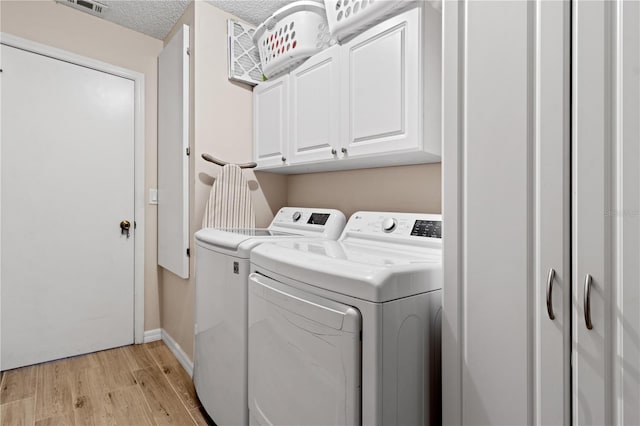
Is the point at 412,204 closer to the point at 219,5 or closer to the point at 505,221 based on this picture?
the point at 505,221

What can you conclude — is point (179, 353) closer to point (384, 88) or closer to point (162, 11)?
point (384, 88)

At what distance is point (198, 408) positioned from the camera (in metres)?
1.87

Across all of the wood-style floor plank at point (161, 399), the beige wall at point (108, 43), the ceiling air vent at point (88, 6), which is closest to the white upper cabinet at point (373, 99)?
the beige wall at point (108, 43)

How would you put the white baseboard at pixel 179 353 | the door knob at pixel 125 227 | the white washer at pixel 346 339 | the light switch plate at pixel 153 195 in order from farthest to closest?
the light switch plate at pixel 153 195 → the door knob at pixel 125 227 → the white baseboard at pixel 179 353 → the white washer at pixel 346 339

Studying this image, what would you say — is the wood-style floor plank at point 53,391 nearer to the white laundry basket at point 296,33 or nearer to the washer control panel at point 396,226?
the washer control panel at point 396,226

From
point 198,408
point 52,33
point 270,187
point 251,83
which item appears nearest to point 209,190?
point 270,187

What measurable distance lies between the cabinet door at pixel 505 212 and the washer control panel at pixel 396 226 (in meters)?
0.48

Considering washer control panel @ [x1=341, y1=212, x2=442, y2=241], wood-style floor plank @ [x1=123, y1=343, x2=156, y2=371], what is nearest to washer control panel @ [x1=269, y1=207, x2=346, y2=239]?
washer control panel @ [x1=341, y1=212, x2=442, y2=241]

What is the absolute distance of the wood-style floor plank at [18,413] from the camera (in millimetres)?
1707

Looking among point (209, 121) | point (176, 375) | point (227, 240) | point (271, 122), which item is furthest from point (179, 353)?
point (271, 122)

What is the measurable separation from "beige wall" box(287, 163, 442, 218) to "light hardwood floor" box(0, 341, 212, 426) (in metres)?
1.44

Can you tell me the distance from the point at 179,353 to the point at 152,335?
0.47m

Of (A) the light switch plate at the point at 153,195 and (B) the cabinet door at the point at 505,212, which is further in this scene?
(A) the light switch plate at the point at 153,195

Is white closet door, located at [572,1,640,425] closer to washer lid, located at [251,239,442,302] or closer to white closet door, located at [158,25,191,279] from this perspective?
washer lid, located at [251,239,442,302]
